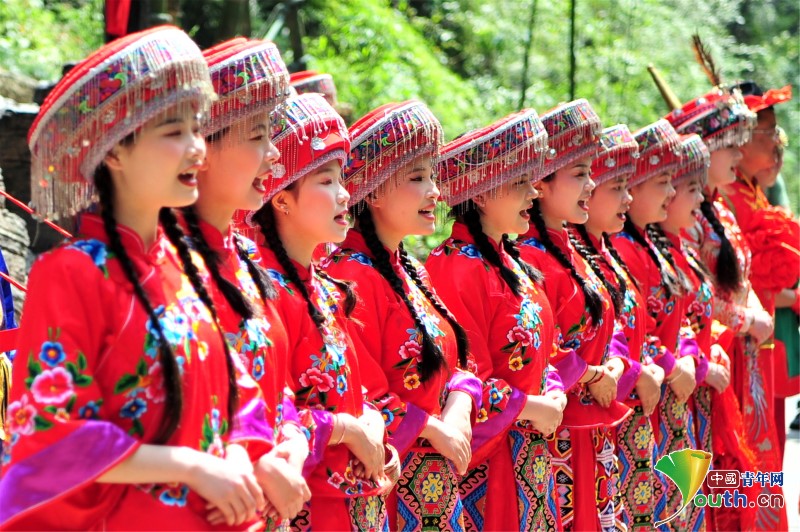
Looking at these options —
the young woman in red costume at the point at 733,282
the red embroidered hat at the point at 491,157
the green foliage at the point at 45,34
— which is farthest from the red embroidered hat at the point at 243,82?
the green foliage at the point at 45,34

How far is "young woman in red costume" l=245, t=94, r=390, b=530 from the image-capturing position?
9.05 ft

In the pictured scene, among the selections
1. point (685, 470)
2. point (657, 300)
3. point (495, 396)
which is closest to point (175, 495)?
point (495, 396)

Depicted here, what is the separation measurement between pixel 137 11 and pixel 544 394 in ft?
15.0

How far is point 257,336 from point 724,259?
3.52 metres

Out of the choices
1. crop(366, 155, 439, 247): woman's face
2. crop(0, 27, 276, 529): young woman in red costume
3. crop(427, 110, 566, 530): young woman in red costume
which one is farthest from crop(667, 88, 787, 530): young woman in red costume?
crop(0, 27, 276, 529): young woman in red costume

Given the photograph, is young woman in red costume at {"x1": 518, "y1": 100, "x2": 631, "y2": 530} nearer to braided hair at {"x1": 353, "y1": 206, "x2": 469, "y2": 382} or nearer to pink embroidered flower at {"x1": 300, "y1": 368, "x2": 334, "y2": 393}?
braided hair at {"x1": 353, "y1": 206, "x2": 469, "y2": 382}

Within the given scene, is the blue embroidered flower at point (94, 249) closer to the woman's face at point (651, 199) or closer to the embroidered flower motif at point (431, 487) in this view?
the embroidered flower motif at point (431, 487)

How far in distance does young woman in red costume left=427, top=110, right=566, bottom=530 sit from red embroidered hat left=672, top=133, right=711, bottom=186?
54.4 inches

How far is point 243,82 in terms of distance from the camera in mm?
2568

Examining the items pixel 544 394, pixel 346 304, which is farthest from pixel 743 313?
pixel 346 304

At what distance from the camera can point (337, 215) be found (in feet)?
9.73

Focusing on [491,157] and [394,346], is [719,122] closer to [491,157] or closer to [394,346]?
[491,157]

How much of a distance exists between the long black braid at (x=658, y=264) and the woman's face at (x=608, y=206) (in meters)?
0.33

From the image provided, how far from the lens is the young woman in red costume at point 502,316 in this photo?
3631mm
